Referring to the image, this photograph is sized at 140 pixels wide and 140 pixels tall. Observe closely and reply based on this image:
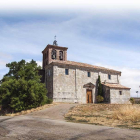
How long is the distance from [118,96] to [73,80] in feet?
27.8

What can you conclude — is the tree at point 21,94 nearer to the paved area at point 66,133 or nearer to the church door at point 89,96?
the church door at point 89,96

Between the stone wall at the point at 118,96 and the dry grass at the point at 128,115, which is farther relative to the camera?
the stone wall at the point at 118,96

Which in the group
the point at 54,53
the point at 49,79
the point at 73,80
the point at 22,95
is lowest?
the point at 22,95

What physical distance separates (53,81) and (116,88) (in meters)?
11.1

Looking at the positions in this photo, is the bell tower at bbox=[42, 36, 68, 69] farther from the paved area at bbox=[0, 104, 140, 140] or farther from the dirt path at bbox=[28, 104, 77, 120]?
the paved area at bbox=[0, 104, 140, 140]

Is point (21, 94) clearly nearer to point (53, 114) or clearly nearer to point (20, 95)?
point (20, 95)

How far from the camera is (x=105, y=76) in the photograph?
31.1 m

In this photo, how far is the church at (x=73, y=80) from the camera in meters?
25.8

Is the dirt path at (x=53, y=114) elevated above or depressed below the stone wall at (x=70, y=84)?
below

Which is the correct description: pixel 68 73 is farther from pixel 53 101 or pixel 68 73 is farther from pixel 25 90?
pixel 25 90

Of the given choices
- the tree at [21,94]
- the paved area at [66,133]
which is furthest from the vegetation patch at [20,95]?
the paved area at [66,133]

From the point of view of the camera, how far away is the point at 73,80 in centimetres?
2708

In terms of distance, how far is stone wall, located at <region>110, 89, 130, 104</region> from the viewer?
1104 inches

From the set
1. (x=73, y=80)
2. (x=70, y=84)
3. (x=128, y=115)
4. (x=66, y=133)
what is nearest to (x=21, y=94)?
(x=70, y=84)
